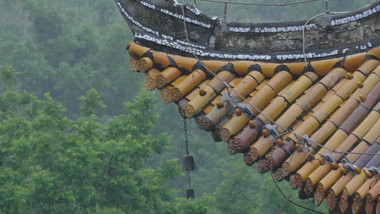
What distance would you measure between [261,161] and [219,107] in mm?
677

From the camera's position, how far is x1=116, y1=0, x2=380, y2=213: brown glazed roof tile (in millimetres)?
6340

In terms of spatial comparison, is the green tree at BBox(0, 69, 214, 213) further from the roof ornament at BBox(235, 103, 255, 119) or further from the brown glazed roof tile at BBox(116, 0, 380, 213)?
the roof ornament at BBox(235, 103, 255, 119)

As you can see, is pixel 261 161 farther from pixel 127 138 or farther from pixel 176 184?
pixel 176 184

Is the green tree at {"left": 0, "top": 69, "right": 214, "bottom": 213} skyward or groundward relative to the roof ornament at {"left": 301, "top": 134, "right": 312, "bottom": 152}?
skyward

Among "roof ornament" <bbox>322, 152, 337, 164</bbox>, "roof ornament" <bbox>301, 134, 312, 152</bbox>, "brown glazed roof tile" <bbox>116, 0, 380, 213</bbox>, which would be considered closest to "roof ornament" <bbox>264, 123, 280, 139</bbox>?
"brown glazed roof tile" <bbox>116, 0, 380, 213</bbox>

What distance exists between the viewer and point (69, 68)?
184 feet

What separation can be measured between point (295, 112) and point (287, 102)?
0.62 ft

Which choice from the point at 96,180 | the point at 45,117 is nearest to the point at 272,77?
the point at 96,180

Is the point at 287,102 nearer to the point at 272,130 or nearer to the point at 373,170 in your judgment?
the point at 272,130

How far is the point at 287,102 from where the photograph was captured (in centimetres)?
725

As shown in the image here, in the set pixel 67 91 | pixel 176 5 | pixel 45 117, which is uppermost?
pixel 67 91

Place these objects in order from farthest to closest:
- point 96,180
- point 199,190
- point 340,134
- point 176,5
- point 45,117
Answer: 1. point 199,190
2. point 45,117
3. point 96,180
4. point 176,5
5. point 340,134

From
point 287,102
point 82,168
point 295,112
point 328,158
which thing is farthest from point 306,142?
point 82,168

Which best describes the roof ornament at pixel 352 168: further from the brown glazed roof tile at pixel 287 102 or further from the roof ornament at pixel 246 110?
the roof ornament at pixel 246 110
